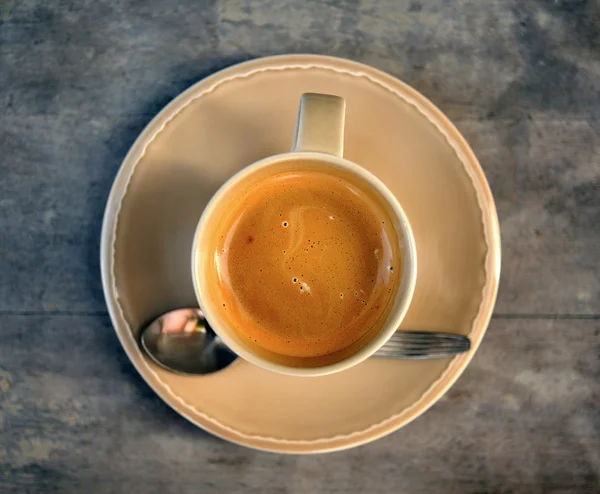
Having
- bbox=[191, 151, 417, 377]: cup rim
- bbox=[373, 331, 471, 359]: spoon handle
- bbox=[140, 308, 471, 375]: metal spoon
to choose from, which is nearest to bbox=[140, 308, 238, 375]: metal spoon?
bbox=[140, 308, 471, 375]: metal spoon

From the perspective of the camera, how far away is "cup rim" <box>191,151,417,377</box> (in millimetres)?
727

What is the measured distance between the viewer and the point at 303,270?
923 mm

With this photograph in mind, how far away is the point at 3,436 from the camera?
1060mm

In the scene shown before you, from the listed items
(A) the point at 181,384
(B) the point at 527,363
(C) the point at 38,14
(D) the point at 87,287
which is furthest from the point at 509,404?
(C) the point at 38,14

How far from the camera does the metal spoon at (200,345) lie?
2.82 ft

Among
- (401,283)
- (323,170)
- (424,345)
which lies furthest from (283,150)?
(424,345)

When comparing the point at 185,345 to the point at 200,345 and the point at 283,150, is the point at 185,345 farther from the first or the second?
the point at 283,150

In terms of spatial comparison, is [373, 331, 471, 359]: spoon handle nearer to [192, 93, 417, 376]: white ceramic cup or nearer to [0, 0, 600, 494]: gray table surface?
[192, 93, 417, 376]: white ceramic cup

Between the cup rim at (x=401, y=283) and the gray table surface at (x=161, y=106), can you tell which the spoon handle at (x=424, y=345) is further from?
the gray table surface at (x=161, y=106)

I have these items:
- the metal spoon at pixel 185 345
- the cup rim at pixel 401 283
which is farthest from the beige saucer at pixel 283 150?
the cup rim at pixel 401 283

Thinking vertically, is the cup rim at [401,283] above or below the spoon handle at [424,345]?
above

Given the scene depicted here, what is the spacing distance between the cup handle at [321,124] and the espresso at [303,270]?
19cm

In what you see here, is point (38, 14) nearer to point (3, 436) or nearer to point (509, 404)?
point (3, 436)

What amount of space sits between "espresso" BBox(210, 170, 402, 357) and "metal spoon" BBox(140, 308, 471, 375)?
6 cm
